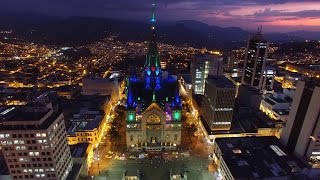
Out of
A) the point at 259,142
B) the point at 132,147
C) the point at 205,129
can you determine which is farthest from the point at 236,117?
the point at 132,147

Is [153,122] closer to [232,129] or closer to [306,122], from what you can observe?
[232,129]

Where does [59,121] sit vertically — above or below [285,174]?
above

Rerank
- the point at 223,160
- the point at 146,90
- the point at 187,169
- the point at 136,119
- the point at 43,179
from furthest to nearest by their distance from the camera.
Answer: the point at 146,90
the point at 136,119
the point at 187,169
the point at 223,160
the point at 43,179

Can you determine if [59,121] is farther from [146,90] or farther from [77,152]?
Result: [146,90]

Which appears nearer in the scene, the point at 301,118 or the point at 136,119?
the point at 301,118

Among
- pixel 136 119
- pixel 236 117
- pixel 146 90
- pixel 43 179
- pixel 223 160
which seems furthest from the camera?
pixel 236 117

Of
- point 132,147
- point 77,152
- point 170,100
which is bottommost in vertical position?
point 132,147

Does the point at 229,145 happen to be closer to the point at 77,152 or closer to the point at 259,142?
the point at 259,142

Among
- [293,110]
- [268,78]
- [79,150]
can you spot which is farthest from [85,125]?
[268,78]
